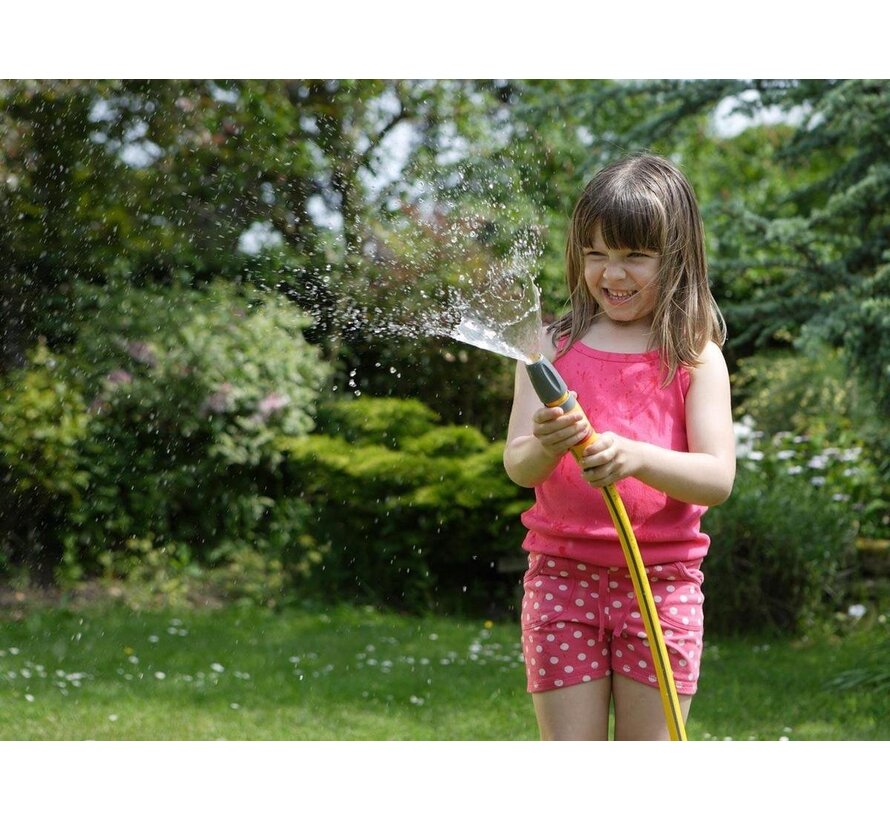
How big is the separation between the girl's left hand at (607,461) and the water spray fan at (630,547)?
14 millimetres

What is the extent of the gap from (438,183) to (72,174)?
194cm

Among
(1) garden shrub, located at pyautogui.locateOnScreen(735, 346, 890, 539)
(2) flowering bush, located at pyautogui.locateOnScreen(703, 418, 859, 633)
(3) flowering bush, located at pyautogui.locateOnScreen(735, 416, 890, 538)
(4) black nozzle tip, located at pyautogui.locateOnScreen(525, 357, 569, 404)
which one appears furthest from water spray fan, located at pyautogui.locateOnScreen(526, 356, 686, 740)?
(3) flowering bush, located at pyautogui.locateOnScreen(735, 416, 890, 538)

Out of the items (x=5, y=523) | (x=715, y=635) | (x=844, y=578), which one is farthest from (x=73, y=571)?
(x=844, y=578)

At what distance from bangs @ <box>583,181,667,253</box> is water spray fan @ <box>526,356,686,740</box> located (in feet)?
0.98

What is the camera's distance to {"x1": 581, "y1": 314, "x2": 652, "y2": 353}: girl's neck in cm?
200

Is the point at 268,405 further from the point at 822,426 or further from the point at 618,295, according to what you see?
the point at 618,295

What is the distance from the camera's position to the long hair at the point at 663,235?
1.93 m

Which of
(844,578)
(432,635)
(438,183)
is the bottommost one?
(432,635)

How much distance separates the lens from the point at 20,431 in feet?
19.1

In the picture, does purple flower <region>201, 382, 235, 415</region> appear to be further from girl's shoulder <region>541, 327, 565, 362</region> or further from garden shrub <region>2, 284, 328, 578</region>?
girl's shoulder <region>541, 327, 565, 362</region>

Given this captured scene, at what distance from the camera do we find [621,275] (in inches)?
76.4

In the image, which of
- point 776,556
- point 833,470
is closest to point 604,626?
point 776,556

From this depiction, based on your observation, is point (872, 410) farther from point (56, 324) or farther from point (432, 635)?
point (56, 324)

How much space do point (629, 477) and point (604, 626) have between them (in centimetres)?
25
